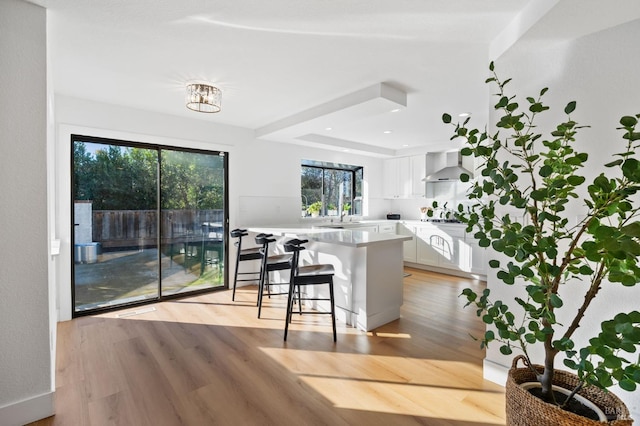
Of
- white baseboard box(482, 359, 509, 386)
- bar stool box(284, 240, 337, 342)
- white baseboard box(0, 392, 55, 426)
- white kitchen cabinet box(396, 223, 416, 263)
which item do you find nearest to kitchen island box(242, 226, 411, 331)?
bar stool box(284, 240, 337, 342)

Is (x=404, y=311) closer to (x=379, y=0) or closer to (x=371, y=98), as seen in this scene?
(x=371, y=98)

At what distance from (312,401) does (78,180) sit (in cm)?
339

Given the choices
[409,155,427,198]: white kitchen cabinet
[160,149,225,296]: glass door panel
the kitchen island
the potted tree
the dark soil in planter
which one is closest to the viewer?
the potted tree

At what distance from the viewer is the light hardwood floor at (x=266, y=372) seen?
1.84 metres

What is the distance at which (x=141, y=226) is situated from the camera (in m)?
3.85

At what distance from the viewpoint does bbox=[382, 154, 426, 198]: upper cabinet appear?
6.27 metres

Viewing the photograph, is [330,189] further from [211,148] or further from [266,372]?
[266,372]

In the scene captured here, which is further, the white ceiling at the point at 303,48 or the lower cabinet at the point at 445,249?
the lower cabinet at the point at 445,249

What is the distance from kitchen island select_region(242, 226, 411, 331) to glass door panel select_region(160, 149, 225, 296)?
1.57 metres

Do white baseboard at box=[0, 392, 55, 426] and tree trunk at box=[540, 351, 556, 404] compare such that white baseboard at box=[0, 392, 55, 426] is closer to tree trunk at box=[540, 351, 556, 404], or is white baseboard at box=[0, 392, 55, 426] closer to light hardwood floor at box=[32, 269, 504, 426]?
light hardwood floor at box=[32, 269, 504, 426]

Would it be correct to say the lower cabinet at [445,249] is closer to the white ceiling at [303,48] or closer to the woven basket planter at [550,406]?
the white ceiling at [303,48]

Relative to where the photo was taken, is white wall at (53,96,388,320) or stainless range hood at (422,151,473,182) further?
stainless range hood at (422,151,473,182)

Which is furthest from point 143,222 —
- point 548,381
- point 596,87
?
point 596,87

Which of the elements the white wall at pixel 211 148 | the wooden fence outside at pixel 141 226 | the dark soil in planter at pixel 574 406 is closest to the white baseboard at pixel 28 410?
the white wall at pixel 211 148
